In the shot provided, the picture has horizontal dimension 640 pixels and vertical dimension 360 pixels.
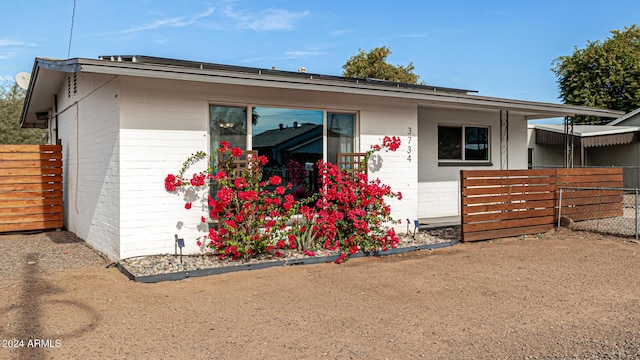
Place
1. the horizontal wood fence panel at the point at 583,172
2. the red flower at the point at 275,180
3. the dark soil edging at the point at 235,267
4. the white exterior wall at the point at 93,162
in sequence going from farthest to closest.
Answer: the horizontal wood fence panel at the point at 583,172
the red flower at the point at 275,180
the white exterior wall at the point at 93,162
the dark soil edging at the point at 235,267

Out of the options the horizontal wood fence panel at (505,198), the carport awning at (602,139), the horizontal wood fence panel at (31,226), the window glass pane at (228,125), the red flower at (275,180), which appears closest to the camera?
the red flower at (275,180)

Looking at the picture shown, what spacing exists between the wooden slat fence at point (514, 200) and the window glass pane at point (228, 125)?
391cm

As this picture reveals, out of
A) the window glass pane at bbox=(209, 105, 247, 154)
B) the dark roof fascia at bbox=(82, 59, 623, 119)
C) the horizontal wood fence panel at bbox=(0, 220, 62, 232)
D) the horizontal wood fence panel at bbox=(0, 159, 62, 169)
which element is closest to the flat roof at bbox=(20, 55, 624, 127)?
the dark roof fascia at bbox=(82, 59, 623, 119)

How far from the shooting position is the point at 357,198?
742 cm

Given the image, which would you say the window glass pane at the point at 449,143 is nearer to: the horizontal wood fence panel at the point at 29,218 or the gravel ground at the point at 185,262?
the gravel ground at the point at 185,262

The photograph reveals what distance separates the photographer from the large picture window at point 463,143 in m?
10.7

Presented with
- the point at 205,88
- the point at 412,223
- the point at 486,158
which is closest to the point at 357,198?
the point at 412,223

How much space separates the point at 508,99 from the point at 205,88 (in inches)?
238

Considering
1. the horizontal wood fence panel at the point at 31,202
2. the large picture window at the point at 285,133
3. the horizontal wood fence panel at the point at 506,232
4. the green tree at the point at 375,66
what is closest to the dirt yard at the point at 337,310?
the horizontal wood fence panel at the point at 506,232

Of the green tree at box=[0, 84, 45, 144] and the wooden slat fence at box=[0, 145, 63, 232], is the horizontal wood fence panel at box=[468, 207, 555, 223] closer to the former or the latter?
the wooden slat fence at box=[0, 145, 63, 232]

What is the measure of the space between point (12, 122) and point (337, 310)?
85.0 feet

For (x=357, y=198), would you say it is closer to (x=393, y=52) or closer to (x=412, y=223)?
(x=412, y=223)

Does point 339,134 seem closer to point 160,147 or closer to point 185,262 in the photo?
point 160,147

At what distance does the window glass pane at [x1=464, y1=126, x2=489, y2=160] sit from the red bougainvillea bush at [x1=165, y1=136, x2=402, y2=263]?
13.0 ft
